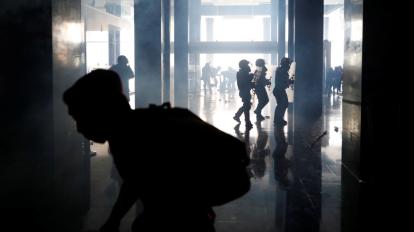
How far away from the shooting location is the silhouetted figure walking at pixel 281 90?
12.3 metres

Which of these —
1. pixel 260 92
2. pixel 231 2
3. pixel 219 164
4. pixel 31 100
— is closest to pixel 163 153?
pixel 219 164

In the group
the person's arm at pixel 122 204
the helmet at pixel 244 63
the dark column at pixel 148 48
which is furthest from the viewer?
the dark column at pixel 148 48

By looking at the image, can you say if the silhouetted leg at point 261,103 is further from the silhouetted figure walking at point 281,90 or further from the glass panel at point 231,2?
the glass panel at point 231,2

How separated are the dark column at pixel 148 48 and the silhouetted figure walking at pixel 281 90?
4.11 meters

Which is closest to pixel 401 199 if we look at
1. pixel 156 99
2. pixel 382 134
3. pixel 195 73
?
pixel 382 134

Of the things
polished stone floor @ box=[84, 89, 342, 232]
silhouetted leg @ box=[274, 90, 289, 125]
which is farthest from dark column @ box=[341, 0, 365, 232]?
silhouetted leg @ box=[274, 90, 289, 125]

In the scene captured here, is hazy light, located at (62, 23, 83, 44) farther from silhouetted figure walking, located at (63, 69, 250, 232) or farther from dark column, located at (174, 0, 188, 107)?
dark column, located at (174, 0, 188, 107)

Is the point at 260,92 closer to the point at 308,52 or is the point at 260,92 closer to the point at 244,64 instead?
the point at 244,64

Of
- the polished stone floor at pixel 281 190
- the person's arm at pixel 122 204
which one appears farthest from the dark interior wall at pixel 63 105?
the person's arm at pixel 122 204

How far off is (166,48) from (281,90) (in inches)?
228

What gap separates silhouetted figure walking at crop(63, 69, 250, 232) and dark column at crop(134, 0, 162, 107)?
13.1 meters

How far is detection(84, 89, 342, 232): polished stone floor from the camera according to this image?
414cm

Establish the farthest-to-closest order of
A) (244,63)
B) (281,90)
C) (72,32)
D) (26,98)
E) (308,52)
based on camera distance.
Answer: (308,52), (244,63), (281,90), (72,32), (26,98)

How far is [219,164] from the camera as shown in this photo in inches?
62.2
